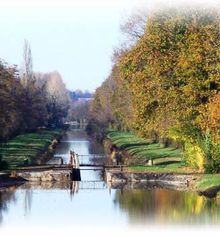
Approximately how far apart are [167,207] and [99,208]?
3.03 m

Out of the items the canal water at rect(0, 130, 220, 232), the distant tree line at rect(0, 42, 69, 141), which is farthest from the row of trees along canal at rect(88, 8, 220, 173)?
the distant tree line at rect(0, 42, 69, 141)

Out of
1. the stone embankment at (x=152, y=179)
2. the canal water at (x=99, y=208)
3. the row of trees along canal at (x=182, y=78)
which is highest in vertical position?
the row of trees along canal at (x=182, y=78)

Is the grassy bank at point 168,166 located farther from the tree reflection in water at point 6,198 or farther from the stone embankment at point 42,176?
the tree reflection in water at point 6,198

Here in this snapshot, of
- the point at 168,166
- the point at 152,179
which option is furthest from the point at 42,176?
the point at 168,166

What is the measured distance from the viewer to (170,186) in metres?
44.2

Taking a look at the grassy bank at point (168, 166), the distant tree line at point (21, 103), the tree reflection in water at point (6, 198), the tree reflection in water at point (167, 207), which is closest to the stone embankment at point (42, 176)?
the tree reflection in water at point (6, 198)

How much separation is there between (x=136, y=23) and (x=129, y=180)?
14.6 m

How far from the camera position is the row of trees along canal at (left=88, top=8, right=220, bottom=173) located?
139 feet

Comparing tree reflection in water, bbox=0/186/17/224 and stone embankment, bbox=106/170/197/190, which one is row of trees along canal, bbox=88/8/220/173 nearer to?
stone embankment, bbox=106/170/197/190

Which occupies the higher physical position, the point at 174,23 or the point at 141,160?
the point at 174,23

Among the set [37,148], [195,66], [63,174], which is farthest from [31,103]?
Answer: [195,66]

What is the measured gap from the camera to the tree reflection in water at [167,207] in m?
31.2

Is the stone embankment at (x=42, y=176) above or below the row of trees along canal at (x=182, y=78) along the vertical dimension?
below

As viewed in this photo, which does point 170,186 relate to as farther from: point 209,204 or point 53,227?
point 53,227
